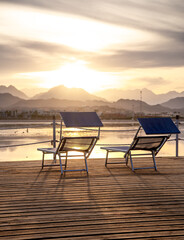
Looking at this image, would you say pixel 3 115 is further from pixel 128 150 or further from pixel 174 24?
pixel 128 150

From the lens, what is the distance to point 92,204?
114 inches

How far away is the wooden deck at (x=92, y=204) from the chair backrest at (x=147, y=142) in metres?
0.38

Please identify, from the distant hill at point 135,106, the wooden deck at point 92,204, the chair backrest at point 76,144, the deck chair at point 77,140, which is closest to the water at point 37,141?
the deck chair at point 77,140

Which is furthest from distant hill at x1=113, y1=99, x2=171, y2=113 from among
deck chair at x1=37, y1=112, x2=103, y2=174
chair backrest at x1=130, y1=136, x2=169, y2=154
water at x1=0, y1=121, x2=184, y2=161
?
chair backrest at x1=130, y1=136, x2=169, y2=154

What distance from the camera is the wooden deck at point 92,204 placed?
7.43 ft

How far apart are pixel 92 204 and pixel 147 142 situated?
71.8 inches

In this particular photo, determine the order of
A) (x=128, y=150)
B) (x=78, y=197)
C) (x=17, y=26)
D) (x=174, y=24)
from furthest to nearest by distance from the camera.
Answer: (x=174, y=24), (x=17, y=26), (x=128, y=150), (x=78, y=197)

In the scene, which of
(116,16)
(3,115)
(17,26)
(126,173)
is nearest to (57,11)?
(116,16)

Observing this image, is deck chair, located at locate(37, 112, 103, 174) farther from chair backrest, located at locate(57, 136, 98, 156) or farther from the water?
the water

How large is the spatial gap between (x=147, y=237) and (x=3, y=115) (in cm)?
7120

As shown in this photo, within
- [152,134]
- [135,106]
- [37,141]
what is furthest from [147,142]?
[135,106]

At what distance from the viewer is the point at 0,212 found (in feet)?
8.68

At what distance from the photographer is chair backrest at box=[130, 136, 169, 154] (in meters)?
4.32

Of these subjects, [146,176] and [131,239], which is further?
[146,176]
